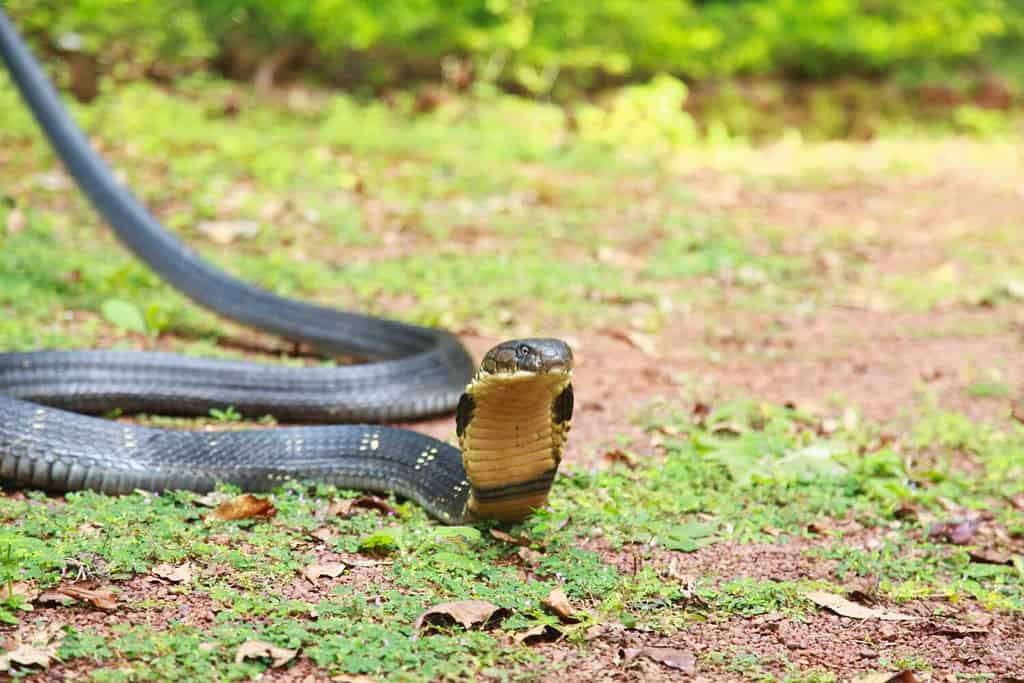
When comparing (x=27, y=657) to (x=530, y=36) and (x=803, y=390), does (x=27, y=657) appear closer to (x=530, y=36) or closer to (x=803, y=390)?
(x=803, y=390)

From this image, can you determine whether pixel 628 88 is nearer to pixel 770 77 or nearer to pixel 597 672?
pixel 770 77

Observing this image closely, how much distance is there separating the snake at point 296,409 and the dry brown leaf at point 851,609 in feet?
3.01

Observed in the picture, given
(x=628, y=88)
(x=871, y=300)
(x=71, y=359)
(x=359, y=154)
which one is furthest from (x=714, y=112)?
(x=71, y=359)

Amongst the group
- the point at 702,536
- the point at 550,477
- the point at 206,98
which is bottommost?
the point at 702,536

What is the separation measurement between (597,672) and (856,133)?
13278 millimetres

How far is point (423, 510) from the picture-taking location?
4.54 meters

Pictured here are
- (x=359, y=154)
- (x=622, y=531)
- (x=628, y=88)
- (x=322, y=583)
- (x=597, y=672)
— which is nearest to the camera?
(x=597, y=672)

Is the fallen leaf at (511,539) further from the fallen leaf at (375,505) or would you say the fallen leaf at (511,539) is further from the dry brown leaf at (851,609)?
the dry brown leaf at (851,609)

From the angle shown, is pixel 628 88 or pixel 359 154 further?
pixel 628 88

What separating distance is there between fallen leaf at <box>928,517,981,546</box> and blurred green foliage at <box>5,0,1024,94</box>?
343 inches

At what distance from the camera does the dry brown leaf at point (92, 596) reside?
3.40m

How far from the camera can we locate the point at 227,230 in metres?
8.80

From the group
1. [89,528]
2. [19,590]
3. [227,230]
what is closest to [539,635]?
[19,590]

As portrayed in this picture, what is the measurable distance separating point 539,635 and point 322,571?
757mm
